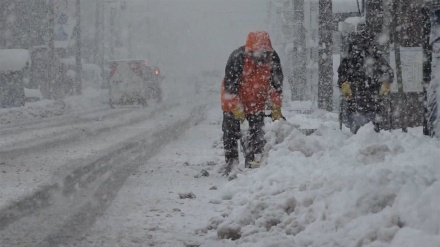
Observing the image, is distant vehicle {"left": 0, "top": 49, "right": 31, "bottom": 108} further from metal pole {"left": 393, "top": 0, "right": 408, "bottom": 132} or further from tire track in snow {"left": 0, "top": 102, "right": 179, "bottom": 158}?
metal pole {"left": 393, "top": 0, "right": 408, "bottom": 132}

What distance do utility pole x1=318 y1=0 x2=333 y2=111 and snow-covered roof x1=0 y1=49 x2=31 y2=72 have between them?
44.2ft

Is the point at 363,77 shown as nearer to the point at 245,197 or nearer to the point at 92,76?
the point at 245,197

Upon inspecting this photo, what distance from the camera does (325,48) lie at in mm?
16766

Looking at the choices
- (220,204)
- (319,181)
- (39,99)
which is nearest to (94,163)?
(220,204)

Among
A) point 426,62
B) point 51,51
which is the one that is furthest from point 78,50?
point 426,62

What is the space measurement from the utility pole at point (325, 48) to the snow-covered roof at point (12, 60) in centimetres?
1348

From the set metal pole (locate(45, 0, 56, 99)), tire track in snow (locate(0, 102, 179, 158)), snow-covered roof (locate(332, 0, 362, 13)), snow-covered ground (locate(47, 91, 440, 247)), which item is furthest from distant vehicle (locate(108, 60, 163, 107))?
snow-covered ground (locate(47, 91, 440, 247))

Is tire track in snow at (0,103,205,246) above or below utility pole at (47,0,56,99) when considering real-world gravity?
below

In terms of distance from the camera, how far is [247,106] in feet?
27.0

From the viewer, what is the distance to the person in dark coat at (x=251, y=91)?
8.01 metres

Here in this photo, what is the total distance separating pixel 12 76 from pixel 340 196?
2326 centimetres

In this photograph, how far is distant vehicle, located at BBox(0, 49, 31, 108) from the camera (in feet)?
83.4

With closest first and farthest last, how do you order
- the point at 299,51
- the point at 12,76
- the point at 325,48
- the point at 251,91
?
the point at 251,91
the point at 325,48
the point at 299,51
the point at 12,76

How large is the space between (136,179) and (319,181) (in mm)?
3280
